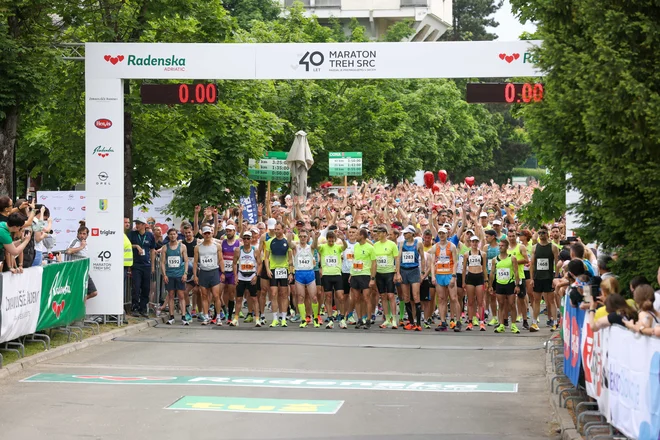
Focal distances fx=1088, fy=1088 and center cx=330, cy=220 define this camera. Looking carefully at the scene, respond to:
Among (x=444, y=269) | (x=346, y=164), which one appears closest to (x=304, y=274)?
(x=444, y=269)

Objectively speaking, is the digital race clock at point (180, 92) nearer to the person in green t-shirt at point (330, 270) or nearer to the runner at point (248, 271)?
the runner at point (248, 271)

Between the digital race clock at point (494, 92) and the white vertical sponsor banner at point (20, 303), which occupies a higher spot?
the digital race clock at point (494, 92)

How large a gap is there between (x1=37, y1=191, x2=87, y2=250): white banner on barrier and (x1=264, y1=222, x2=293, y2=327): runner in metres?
5.88

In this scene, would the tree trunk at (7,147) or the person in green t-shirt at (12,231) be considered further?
the tree trunk at (7,147)

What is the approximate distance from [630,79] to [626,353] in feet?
8.64

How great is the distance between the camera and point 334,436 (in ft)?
Answer: 34.7

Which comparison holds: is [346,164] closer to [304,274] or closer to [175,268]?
[304,274]

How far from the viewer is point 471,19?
99062mm

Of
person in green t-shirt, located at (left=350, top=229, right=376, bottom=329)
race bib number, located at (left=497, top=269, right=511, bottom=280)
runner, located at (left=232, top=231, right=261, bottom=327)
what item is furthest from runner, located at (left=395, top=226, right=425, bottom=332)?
runner, located at (left=232, top=231, right=261, bottom=327)

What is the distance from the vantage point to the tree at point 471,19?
98.7 m

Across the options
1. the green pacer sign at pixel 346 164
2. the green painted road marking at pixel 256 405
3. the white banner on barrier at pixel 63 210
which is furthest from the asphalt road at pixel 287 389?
the green pacer sign at pixel 346 164

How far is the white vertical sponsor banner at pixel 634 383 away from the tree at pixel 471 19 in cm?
9109

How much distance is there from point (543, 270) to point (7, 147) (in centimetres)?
980

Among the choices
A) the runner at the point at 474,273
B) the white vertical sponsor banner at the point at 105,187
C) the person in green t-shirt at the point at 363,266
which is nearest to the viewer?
the white vertical sponsor banner at the point at 105,187
